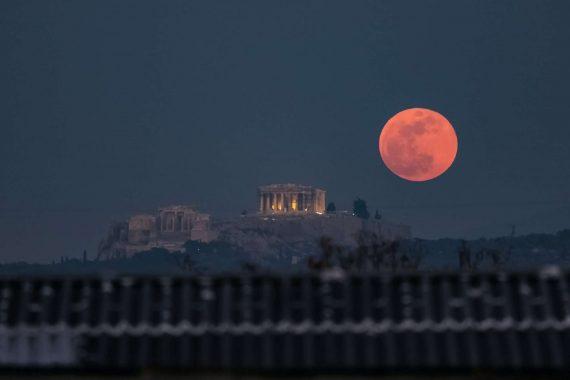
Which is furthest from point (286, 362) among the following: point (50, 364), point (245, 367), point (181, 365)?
point (50, 364)

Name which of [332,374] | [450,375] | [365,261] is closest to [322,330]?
[332,374]

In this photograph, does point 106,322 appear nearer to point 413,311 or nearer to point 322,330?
point 322,330

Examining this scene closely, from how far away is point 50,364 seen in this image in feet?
87.1

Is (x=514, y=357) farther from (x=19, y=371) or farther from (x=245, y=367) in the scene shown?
(x=19, y=371)

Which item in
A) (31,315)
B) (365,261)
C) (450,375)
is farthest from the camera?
(365,261)

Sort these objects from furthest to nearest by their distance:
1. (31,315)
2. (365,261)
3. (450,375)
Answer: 1. (365,261)
2. (31,315)
3. (450,375)

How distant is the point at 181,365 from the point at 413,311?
664 cm

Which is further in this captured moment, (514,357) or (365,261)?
(365,261)

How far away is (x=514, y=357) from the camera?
2533 centimetres

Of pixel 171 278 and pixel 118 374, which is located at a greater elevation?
pixel 171 278

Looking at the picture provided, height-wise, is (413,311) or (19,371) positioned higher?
(413,311)

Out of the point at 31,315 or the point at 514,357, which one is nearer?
the point at 514,357

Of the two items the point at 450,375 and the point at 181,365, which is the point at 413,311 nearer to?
the point at 450,375

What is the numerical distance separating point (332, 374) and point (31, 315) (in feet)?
29.2
